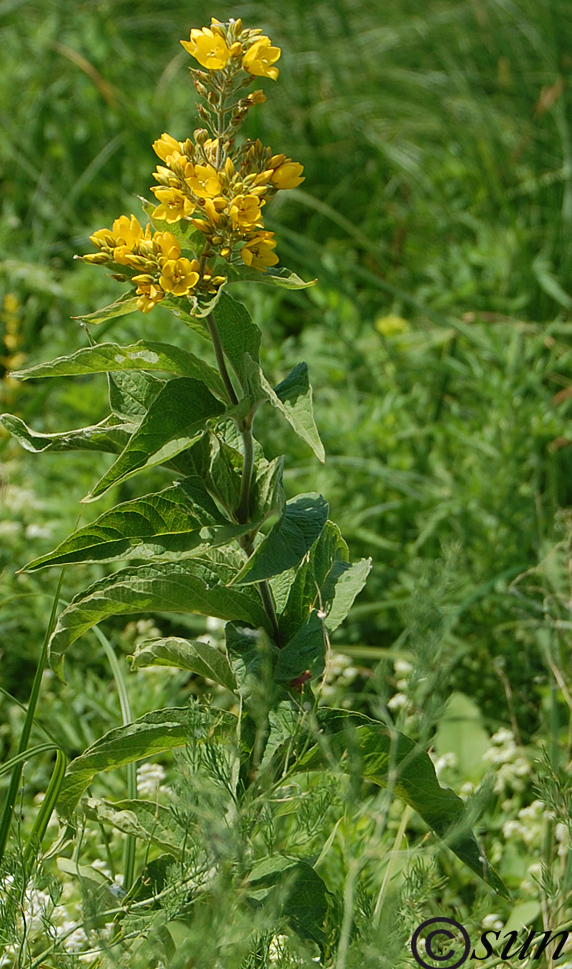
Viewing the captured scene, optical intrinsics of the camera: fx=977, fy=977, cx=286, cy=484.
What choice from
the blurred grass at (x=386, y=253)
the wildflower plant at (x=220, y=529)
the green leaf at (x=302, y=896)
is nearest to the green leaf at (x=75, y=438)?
the wildflower plant at (x=220, y=529)

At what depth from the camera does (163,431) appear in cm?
100

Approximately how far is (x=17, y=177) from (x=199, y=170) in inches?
104

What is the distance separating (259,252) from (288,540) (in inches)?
11.8

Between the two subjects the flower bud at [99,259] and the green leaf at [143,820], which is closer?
the flower bud at [99,259]

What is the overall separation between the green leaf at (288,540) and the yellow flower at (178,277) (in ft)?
0.83

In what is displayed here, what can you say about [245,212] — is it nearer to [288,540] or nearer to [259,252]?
[259,252]

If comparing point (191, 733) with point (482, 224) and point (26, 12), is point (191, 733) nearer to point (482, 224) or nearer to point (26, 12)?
point (482, 224)

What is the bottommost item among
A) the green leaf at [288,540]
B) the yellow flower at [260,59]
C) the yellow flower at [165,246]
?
the green leaf at [288,540]

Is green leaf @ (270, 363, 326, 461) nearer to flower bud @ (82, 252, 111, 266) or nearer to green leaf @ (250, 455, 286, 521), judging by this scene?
green leaf @ (250, 455, 286, 521)

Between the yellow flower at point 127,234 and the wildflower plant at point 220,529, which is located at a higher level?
the yellow flower at point 127,234

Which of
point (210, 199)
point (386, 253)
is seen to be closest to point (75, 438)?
point (210, 199)

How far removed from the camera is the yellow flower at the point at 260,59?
3.30 feet

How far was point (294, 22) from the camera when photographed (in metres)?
4.12

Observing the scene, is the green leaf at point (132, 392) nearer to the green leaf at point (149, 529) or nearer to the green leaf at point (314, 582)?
the green leaf at point (149, 529)
